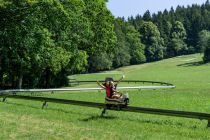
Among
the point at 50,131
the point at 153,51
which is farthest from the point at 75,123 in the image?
the point at 153,51

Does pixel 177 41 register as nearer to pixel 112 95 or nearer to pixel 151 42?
pixel 151 42

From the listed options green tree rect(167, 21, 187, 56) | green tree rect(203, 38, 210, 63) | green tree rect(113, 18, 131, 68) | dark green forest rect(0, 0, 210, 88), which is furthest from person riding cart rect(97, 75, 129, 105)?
green tree rect(167, 21, 187, 56)

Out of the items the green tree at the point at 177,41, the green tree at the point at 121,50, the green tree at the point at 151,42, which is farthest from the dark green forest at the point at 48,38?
the green tree at the point at 177,41

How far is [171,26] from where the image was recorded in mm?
192250

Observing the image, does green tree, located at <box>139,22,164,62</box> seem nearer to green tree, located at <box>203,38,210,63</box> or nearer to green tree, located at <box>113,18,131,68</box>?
green tree, located at <box>113,18,131,68</box>

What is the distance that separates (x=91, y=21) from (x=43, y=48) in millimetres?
20550

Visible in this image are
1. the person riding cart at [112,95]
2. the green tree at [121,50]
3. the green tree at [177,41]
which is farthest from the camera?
the green tree at [177,41]

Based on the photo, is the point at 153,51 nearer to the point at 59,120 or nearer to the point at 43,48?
the point at 43,48

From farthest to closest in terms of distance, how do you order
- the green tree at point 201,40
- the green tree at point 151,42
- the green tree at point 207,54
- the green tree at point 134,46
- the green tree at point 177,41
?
the green tree at point 177,41 < the green tree at point 201,40 < the green tree at point 151,42 < the green tree at point 134,46 < the green tree at point 207,54

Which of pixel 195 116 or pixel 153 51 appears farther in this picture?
pixel 153 51

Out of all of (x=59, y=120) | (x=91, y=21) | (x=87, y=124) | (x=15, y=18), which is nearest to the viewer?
(x=87, y=124)

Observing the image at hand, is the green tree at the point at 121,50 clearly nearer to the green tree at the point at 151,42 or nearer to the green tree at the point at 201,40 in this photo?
the green tree at the point at 151,42

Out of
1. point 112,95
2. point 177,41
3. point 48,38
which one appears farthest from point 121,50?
point 112,95

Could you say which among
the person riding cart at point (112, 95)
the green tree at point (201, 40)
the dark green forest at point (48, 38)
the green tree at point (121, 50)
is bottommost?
the person riding cart at point (112, 95)
